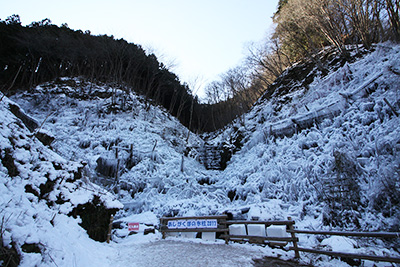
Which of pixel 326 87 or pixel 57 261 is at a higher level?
pixel 326 87

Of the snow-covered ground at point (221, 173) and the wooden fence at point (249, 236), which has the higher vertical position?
the snow-covered ground at point (221, 173)

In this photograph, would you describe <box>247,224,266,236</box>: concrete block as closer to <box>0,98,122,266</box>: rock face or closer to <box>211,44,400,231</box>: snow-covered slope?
<box>211,44,400,231</box>: snow-covered slope

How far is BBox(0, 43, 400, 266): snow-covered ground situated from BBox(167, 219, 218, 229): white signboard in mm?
525

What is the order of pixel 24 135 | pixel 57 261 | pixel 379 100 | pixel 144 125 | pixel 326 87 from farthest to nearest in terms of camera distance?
pixel 144 125 < pixel 326 87 < pixel 379 100 < pixel 24 135 < pixel 57 261

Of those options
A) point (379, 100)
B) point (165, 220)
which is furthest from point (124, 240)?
point (379, 100)

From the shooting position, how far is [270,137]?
10.2 m

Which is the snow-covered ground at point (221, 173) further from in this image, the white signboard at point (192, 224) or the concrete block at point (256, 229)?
the white signboard at point (192, 224)

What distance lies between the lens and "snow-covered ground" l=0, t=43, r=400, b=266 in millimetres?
4000

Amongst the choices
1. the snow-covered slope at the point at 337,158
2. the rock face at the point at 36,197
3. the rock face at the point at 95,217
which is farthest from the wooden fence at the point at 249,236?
the rock face at the point at 36,197

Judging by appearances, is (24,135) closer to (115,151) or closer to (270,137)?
(115,151)

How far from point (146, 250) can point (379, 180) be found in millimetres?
6311

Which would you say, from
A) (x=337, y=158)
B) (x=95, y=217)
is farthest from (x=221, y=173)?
(x=95, y=217)

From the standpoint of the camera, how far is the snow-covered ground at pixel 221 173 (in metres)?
4.00

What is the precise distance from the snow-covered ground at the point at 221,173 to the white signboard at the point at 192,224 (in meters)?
0.53
